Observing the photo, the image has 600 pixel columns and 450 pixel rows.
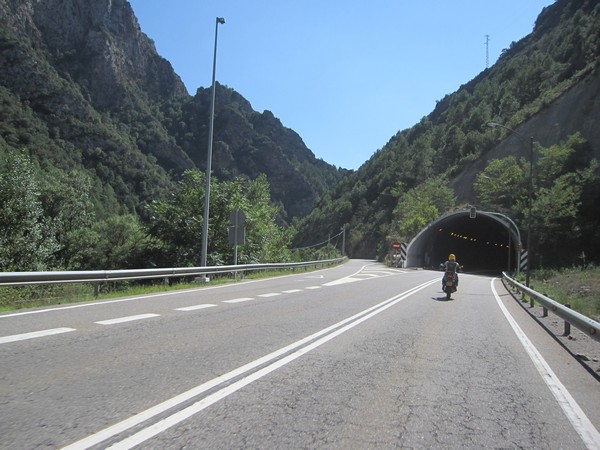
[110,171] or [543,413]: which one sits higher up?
[110,171]

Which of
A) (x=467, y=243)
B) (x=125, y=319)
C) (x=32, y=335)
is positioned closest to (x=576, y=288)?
(x=125, y=319)

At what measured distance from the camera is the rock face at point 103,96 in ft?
309

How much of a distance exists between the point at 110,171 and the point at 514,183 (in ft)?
254

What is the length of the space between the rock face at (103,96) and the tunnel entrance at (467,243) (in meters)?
62.7

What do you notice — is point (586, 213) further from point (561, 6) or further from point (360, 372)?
point (561, 6)

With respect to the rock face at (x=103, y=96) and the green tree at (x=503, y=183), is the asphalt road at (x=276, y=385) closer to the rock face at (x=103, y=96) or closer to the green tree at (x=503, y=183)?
the green tree at (x=503, y=183)

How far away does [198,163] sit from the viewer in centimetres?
14062

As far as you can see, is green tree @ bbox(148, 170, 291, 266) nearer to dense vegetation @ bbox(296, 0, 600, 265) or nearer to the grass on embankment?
the grass on embankment

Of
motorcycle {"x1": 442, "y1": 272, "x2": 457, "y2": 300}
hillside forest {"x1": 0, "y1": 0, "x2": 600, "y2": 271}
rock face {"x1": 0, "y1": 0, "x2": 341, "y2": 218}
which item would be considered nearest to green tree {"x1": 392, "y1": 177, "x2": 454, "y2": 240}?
hillside forest {"x1": 0, "y1": 0, "x2": 600, "y2": 271}

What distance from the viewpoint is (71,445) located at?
343 cm

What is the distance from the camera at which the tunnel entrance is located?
193ft

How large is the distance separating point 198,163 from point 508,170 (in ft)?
316

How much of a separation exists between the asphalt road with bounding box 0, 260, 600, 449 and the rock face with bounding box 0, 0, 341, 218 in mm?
80670

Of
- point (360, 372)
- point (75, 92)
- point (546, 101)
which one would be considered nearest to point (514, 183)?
point (546, 101)
